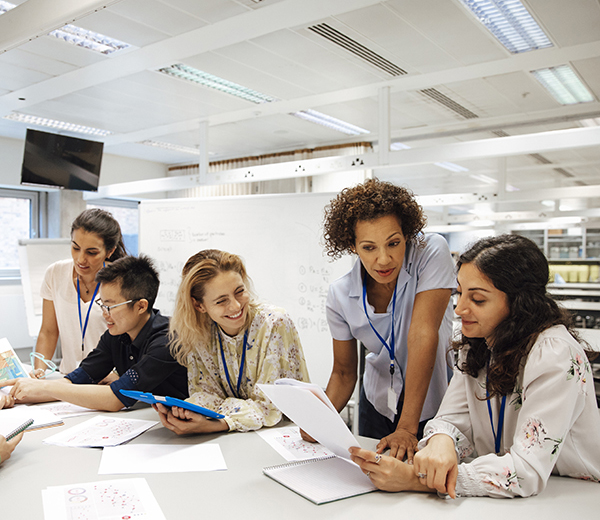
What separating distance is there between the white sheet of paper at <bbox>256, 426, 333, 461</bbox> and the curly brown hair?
62cm

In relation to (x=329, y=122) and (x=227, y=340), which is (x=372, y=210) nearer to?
(x=227, y=340)

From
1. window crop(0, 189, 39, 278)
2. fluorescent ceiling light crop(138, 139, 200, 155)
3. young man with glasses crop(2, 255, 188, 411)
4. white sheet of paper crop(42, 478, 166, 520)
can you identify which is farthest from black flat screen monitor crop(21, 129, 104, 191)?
white sheet of paper crop(42, 478, 166, 520)

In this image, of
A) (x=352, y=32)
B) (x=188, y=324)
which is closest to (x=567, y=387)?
(x=188, y=324)

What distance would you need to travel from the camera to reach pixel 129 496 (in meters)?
1.13

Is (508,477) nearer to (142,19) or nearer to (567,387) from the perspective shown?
(567,387)

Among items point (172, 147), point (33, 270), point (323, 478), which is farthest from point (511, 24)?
point (172, 147)

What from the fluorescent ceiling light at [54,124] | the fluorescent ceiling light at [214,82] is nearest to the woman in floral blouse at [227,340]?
the fluorescent ceiling light at [214,82]

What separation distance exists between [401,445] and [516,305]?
1.51 feet

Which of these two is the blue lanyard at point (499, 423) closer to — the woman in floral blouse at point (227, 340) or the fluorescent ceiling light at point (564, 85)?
the woman in floral blouse at point (227, 340)

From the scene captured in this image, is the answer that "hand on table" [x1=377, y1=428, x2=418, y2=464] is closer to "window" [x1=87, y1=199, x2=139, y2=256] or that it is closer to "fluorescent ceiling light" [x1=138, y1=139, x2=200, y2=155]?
"fluorescent ceiling light" [x1=138, y1=139, x2=200, y2=155]

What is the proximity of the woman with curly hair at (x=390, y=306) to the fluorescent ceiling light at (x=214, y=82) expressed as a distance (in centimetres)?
288

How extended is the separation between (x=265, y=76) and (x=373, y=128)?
197 centimetres

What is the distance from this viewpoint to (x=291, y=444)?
1475 mm

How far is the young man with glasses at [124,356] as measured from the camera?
1.76 metres
